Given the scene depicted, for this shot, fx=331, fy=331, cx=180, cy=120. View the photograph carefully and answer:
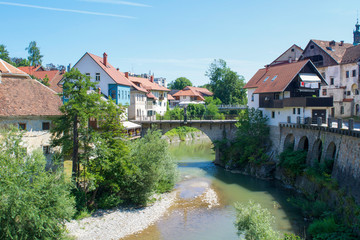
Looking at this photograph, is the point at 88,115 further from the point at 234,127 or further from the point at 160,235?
the point at 234,127

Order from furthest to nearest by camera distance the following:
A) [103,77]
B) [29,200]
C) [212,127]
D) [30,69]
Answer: [30,69], [212,127], [103,77], [29,200]

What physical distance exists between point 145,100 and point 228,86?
34179mm

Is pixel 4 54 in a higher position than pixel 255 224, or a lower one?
higher

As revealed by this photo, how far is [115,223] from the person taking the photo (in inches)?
970

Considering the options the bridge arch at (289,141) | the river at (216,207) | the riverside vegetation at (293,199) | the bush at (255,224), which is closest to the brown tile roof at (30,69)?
the river at (216,207)

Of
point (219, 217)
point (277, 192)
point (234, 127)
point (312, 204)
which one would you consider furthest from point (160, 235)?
point (234, 127)

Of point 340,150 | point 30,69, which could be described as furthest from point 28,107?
point 30,69

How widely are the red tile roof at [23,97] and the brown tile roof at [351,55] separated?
133 feet

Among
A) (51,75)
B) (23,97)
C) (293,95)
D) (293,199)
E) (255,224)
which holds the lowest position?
(293,199)

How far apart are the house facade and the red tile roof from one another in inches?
1564

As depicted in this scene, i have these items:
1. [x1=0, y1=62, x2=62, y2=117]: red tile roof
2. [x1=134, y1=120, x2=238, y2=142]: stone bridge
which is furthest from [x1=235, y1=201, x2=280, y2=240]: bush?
[x1=134, y1=120, x2=238, y2=142]: stone bridge

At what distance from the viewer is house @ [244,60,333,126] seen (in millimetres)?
36438

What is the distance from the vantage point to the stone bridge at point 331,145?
25.2m

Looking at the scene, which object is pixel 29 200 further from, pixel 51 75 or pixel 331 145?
pixel 51 75
